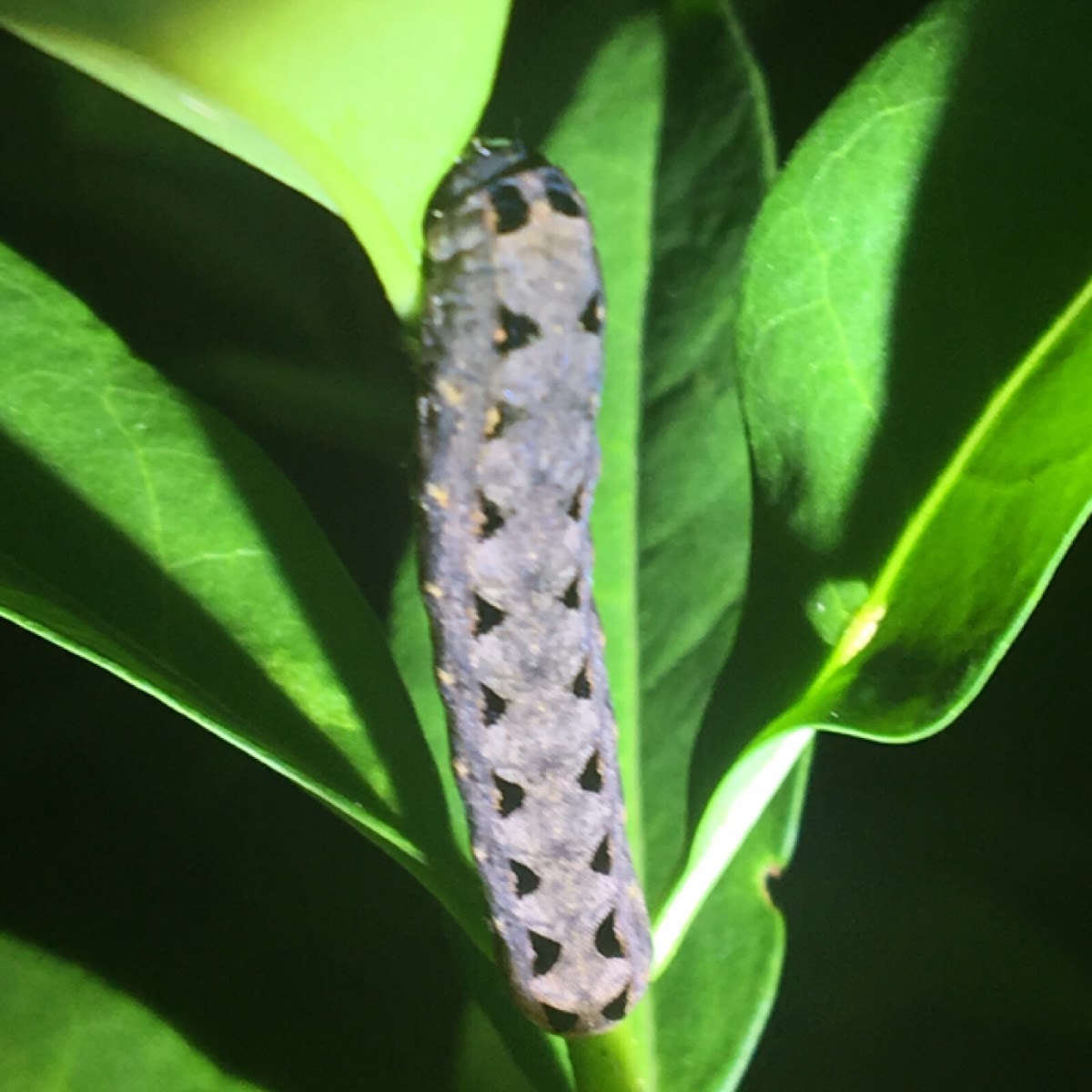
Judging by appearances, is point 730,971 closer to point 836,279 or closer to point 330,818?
point 330,818

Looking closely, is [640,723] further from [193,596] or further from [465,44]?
[465,44]

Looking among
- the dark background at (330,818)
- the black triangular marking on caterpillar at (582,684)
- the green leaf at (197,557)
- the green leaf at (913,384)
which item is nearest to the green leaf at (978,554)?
the green leaf at (913,384)

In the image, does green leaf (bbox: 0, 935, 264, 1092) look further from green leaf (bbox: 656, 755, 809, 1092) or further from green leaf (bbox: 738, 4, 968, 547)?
green leaf (bbox: 738, 4, 968, 547)

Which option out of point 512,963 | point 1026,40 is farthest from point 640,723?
point 1026,40

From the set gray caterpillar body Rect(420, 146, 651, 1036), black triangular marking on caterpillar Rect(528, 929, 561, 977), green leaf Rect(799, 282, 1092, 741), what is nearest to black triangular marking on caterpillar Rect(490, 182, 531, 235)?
gray caterpillar body Rect(420, 146, 651, 1036)

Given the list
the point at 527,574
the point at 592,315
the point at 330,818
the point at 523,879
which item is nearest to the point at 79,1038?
the point at 330,818
